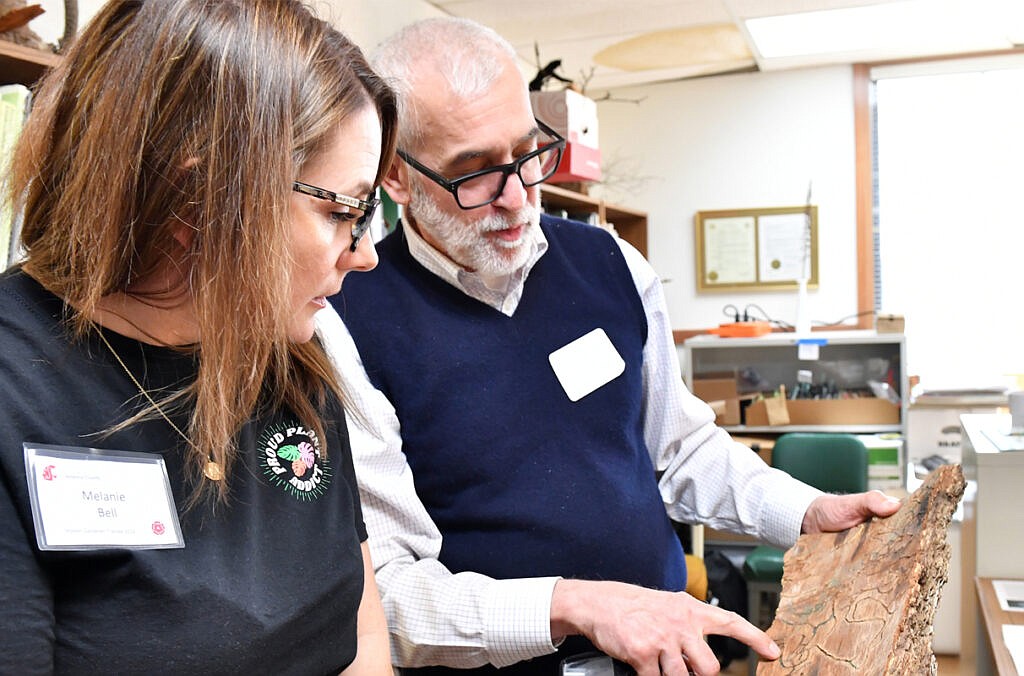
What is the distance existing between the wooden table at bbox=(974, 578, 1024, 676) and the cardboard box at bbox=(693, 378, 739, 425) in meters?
2.33

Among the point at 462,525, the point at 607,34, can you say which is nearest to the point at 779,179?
the point at 607,34

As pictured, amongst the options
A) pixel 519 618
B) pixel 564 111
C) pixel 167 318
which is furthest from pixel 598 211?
pixel 167 318

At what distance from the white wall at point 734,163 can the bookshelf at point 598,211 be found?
75 mm

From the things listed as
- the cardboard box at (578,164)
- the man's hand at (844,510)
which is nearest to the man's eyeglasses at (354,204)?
the man's hand at (844,510)

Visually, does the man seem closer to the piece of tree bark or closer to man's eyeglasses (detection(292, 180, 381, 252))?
the piece of tree bark

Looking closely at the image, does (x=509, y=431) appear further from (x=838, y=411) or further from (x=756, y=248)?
(x=756, y=248)

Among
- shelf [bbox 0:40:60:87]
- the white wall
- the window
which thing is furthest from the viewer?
the white wall

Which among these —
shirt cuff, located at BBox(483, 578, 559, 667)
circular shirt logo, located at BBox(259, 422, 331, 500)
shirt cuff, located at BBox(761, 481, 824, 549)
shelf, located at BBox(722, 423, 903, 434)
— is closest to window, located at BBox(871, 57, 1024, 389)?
shelf, located at BBox(722, 423, 903, 434)

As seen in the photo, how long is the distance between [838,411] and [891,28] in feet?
6.60

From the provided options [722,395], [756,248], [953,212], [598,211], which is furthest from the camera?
[756,248]

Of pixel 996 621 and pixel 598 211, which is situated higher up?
pixel 598 211

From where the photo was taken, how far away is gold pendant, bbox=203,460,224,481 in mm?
911

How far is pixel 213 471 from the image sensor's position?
3.00 ft

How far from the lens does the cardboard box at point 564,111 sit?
12.0ft
